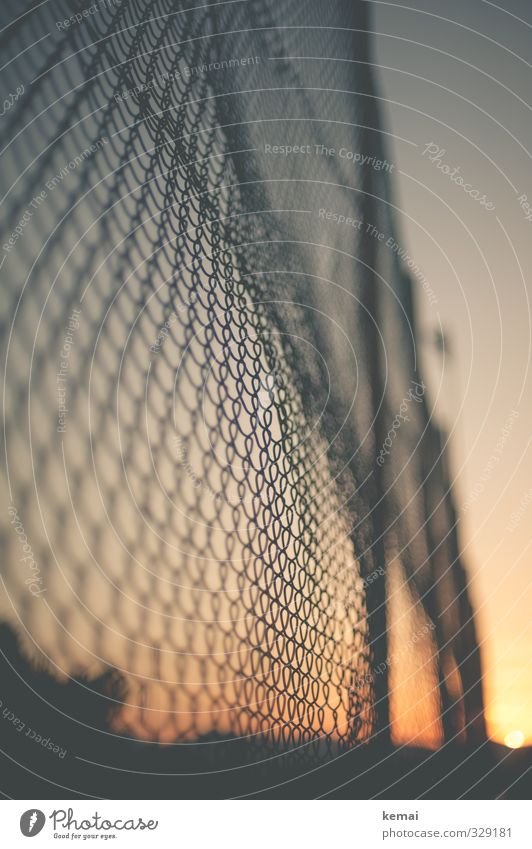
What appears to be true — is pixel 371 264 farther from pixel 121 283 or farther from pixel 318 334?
pixel 121 283

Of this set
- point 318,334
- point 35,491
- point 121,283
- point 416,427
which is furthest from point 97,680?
point 416,427

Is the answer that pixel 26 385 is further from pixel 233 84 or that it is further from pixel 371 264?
pixel 371 264

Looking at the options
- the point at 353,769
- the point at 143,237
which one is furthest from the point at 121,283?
the point at 353,769

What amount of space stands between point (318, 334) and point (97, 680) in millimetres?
435

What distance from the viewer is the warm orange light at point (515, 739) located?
0.62 m

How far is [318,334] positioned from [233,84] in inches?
10.2

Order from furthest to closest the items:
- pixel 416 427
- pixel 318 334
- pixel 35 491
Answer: pixel 416 427, pixel 318 334, pixel 35 491

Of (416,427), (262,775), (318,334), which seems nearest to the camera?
(262,775)

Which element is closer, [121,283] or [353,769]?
[121,283]

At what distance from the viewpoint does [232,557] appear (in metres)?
0.48

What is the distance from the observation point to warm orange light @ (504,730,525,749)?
622 mm

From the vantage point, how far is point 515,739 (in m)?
0.63

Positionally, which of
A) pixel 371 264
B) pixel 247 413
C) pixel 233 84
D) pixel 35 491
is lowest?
pixel 35 491

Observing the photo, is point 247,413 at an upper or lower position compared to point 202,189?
lower
